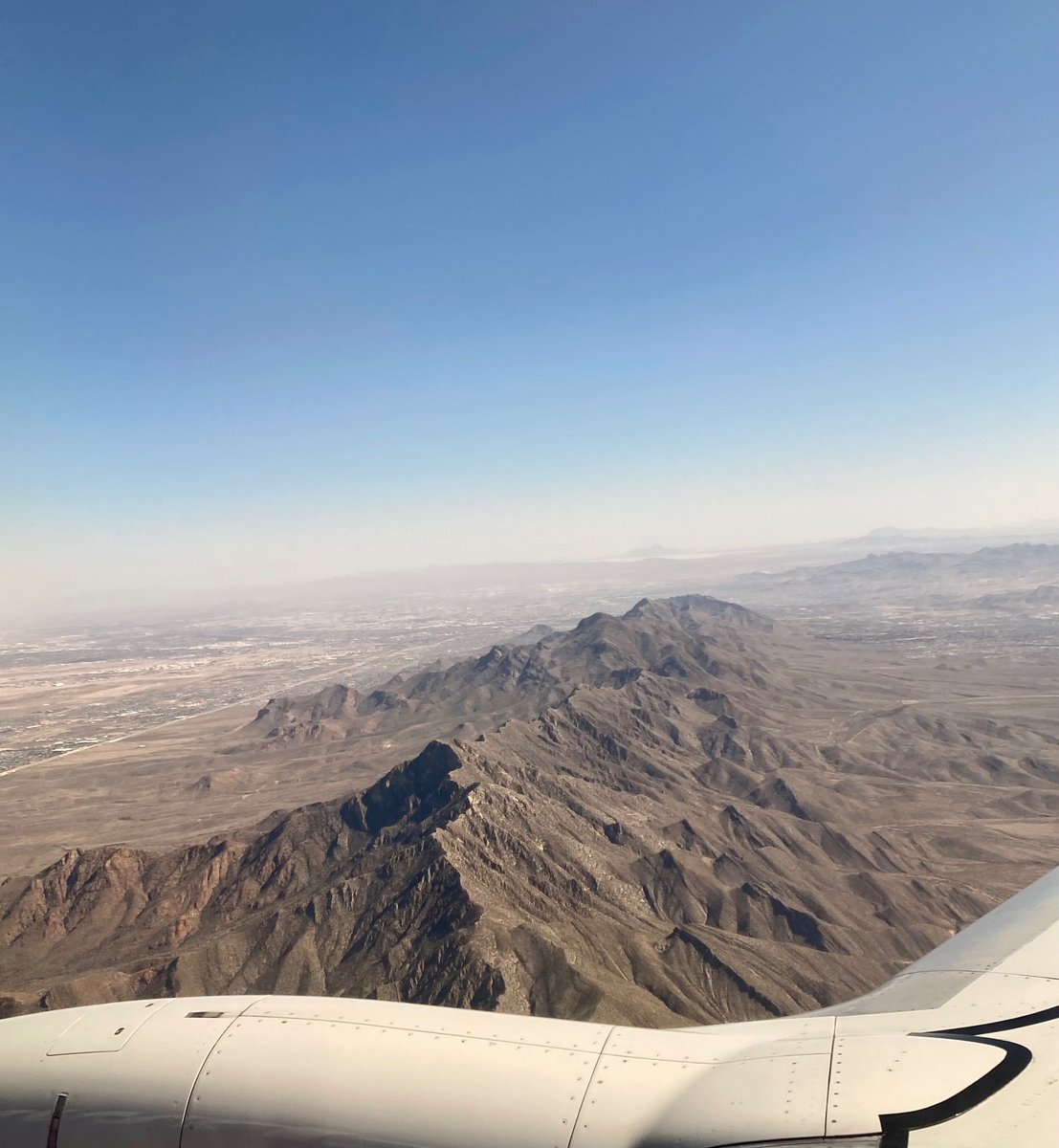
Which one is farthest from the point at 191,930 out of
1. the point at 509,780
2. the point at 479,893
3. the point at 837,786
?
the point at 837,786

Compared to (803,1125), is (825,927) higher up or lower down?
lower down

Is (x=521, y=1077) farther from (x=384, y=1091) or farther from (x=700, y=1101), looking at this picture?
(x=700, y=1101)

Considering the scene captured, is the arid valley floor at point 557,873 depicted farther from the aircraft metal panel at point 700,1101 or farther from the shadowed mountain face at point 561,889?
the aircraft metal panel at point 700,1101

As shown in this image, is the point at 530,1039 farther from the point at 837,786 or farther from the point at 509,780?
the point at 837,786

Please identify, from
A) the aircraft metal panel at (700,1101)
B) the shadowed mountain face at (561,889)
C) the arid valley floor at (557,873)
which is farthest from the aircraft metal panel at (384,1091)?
the arid valley floor at (557,873)

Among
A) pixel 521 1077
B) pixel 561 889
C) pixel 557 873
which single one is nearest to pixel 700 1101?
pixel 521 1077

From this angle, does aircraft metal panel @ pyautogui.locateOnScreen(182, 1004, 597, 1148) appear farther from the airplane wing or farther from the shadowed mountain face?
the shadowed mountain face

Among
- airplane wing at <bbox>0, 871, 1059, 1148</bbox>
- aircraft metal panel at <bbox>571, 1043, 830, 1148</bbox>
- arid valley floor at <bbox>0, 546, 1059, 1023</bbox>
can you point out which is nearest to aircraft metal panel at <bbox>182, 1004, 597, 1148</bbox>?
airplane wing at <bbox>0, 871, 1059, 1148</bbox>
